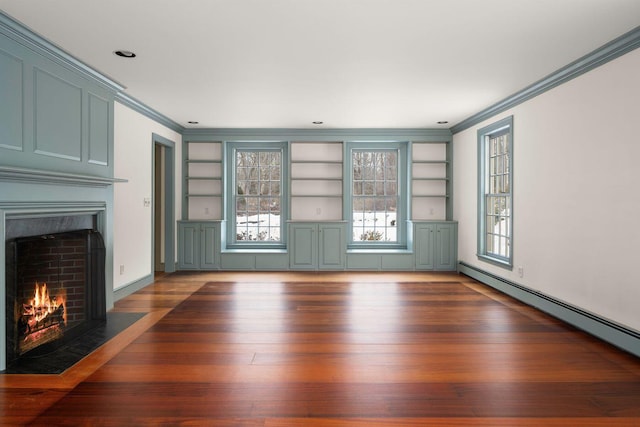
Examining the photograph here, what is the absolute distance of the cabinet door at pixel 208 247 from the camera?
25.2 ft

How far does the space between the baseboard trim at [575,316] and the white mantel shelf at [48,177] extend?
4860 millimetres

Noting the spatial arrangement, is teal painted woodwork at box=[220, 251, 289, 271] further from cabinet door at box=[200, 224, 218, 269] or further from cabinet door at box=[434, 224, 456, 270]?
cabinet door at box=[434, 224, 456, 270]

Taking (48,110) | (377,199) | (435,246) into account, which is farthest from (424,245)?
(48,110)

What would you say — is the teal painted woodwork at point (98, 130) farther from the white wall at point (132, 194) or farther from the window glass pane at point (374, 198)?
the window glass pane at point (374, 198)

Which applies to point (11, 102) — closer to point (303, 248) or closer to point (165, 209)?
point (165, 209)

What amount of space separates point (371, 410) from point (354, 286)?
377 centimetres

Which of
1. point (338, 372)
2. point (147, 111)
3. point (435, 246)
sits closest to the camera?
point (338, 372)

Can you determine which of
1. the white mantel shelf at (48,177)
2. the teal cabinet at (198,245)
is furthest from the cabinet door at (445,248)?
the white mantel shelf at (48,177)

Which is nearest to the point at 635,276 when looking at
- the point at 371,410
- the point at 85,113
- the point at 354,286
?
the point at 371,410

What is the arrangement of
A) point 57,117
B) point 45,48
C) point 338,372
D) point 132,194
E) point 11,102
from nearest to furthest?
point 338,372 → point 11,102 → point 45,48 → point 57,117 → point 132,194

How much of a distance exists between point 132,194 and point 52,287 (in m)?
2.05

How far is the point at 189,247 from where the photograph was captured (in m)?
7.69

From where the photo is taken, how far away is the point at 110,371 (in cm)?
309

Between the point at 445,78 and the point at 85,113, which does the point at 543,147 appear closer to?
the point at 445,78
